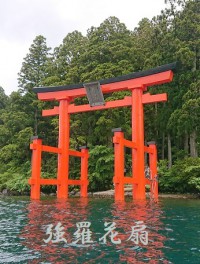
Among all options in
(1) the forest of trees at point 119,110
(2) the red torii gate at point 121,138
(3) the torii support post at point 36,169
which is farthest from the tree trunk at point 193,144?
(3) the torii support post at point 36,169

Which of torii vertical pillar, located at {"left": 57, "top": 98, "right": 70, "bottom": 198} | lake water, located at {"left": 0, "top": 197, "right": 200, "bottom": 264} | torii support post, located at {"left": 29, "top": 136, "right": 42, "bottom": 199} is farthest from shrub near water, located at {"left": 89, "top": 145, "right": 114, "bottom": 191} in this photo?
lake water, located at {"left": 0, "top": 197, "right": 200, "bottom": 264}

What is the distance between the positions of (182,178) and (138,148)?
4.59 m

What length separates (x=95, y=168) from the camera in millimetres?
19625

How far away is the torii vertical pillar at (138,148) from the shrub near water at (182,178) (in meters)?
3.82

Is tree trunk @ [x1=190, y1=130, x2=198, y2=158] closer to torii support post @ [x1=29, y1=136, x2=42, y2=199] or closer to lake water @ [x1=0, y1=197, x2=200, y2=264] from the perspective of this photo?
torii support post @ [x1=29, y1=136, x2=42, y2=199]

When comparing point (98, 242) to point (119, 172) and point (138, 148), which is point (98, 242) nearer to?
point (119, 172)

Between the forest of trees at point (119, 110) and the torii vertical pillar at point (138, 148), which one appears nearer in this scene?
the torii vertical pillar at point (138, 148)

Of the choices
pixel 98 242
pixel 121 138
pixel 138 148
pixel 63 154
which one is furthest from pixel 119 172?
pixel 98 242

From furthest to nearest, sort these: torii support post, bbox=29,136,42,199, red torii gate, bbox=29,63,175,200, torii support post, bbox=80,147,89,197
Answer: torii support post, bbox=80,147,89,197
torii support post, bbox=29,136,42,199
red torii gate, bbox=29,63,175,200

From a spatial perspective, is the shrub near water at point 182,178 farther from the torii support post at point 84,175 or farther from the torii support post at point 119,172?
the torii support post at point 119,172

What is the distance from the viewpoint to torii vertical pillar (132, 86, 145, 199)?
13.4 m

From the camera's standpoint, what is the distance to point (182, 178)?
55.6ft

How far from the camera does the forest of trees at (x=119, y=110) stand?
18.2 m

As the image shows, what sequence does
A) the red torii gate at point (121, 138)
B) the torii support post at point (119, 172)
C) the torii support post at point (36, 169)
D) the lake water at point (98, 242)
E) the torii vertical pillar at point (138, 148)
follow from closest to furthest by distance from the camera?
1. the lake water at point (98, 242)
2. the torii support post at point (119, 172)
3. the red torii gate at point (121, 138)
4. the torii vertical pillar at point (138, 148)
5. the torii support post at point (36, 169)
